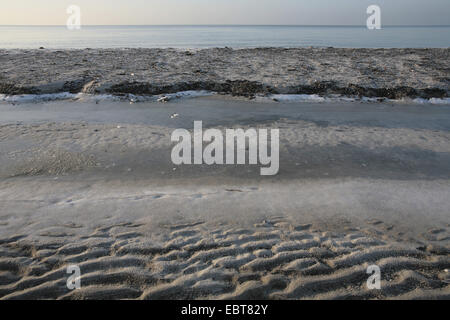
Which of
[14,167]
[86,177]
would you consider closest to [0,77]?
[14,167]

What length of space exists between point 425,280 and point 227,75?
15.2 meters

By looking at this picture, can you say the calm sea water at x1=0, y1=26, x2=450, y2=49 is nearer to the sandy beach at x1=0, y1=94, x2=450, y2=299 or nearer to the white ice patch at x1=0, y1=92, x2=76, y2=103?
the white ice patch at x1=0, y1=92, x2=76, y2=103

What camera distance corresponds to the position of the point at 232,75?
17891 millimetres

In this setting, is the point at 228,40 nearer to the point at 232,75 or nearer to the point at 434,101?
the point at 232,75

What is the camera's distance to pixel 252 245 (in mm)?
5055

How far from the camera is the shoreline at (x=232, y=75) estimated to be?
605 inches

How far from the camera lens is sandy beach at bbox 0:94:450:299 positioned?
14.2 ft

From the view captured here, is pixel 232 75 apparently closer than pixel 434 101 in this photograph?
No

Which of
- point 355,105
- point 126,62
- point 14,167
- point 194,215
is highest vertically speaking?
point 126,62

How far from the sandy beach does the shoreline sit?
4.26 metres

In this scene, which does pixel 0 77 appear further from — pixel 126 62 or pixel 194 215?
pixel 194 215

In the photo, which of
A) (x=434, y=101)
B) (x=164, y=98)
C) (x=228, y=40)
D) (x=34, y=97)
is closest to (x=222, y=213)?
(x=164, y=98)

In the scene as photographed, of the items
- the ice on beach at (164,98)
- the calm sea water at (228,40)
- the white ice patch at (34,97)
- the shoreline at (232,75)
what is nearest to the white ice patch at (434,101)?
the ice on beach at (164,98)

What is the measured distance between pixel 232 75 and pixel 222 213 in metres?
13.2
